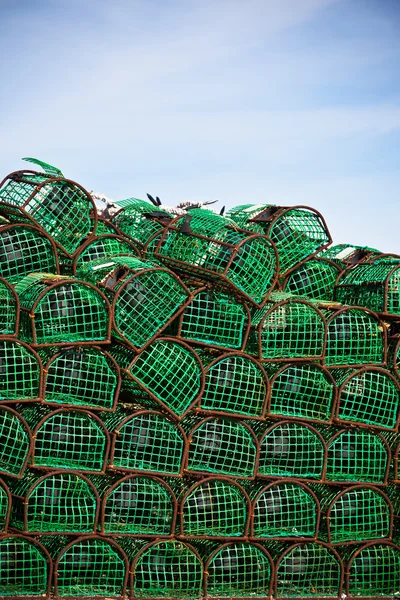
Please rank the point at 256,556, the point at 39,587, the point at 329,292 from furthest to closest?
the point at 329,292 → the point at 256,556 → the point at 39,587

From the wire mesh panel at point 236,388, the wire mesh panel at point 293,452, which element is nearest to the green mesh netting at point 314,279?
the wire mesh panel at point 236,388

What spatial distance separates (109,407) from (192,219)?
226 centimetres

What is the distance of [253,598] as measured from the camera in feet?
27.5

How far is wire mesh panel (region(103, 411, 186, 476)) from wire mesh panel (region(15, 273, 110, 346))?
884 millimetres

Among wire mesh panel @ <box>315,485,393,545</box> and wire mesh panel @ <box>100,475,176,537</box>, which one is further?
wire mesh panel @ <box>315,485,393,545</box>

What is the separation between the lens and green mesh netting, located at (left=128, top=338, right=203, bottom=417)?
8.07 metres

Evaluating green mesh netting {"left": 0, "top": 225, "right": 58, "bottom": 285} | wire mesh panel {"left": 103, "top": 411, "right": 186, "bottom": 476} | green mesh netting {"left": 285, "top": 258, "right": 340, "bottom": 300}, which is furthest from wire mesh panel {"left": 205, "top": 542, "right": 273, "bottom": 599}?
green mesh netting {"left": 0, "top": 225, "right": 58, "bottom": 285}

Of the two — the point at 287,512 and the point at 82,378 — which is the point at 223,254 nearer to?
the point at 82,378

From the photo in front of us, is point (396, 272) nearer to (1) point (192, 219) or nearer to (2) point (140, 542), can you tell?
(1) point (192, 219)

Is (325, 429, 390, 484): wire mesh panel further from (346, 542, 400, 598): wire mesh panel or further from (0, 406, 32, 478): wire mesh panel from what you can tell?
(0, 406, 32, 478): wire mesh panel

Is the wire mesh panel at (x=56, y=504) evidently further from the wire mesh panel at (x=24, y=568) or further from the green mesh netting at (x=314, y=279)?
the green mesh netting at (x=314, y=279)

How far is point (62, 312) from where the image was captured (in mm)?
7824

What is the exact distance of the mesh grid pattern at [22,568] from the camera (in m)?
7.74

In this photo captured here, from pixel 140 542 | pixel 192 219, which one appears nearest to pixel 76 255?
pixel 192 219
